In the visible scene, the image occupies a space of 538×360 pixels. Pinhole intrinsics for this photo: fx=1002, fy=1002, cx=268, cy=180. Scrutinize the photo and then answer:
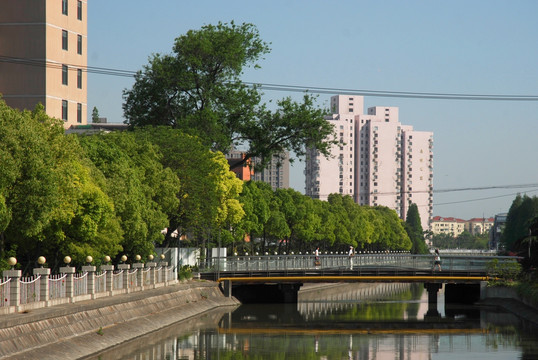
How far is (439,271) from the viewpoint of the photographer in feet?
251

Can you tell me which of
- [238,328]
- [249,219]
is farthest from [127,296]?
[249,219]

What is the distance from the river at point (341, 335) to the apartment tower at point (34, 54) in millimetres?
23313

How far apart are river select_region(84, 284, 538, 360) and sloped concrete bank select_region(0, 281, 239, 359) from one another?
31.9 inches

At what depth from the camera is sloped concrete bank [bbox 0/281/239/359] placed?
109ft

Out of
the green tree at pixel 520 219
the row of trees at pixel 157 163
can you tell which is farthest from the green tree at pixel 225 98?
the green tree at pixel 520 219

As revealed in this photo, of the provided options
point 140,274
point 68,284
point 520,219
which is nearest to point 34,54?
point 140,274

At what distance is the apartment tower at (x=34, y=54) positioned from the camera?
262 ft

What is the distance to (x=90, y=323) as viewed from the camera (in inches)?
1642

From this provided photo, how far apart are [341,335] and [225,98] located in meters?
32.7

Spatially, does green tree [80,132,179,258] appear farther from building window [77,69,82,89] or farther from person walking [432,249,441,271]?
person walking [432,249,441,271]

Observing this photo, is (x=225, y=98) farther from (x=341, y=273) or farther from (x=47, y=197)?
(x=47, y=197)

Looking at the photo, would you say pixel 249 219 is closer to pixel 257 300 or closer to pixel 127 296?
pixel 257 300

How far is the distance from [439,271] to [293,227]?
44.8 metres

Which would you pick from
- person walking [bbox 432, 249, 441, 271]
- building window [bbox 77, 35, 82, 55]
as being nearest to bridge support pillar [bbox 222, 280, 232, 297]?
person walking [bbox 432, 249, 441, 271]
